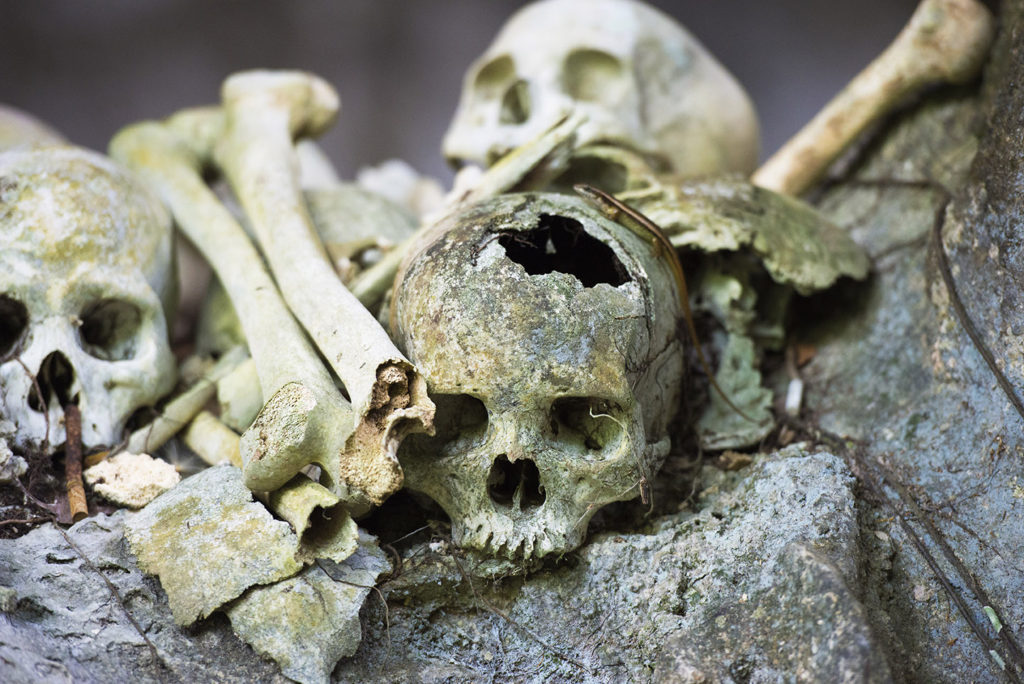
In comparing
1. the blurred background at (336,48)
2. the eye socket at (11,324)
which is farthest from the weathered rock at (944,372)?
the eye socket at (11,324)

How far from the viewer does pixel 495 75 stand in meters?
2.59

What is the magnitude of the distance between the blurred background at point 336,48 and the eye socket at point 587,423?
7.89ft

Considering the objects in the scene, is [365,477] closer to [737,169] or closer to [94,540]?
[94,540]

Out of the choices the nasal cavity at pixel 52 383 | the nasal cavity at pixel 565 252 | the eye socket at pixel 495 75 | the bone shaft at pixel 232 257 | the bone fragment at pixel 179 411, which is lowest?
the bone fragment at pixel 179 411

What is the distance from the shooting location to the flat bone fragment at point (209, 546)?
147 centimetres

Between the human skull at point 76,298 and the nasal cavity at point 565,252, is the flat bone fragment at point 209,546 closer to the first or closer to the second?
the human skull at point 76,298

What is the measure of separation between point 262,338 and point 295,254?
0.22 metres

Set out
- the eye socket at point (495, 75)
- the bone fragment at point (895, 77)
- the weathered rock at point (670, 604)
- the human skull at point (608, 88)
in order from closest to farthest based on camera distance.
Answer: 1. the weathered rock at point (670, 604)
2. the bone fragment at point (895, 77)
3. the human skull at point (608, 88)
4. the eye socket at point (495, 75)

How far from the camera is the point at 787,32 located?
3527 millimetres

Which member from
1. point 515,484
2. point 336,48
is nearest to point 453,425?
point 515,484

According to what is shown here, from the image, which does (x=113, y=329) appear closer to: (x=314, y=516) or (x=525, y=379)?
(x=314, y=516)

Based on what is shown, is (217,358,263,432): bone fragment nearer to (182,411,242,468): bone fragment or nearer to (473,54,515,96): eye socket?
(182,411,242,468): bone fragment

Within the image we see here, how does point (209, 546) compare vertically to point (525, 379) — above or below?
below

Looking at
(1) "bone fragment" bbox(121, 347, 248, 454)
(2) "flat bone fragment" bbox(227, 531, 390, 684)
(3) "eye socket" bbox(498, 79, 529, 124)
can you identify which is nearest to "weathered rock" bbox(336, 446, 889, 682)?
(2) "flat bone fragment" bbox(227, 531, 390, 684)
